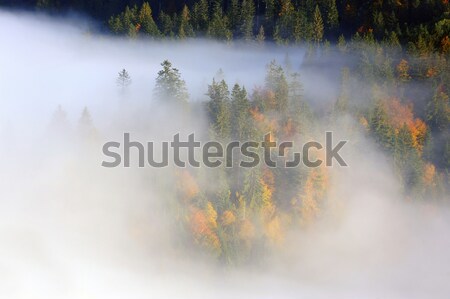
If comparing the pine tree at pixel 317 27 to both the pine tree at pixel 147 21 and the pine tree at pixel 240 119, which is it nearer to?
the pine tree at pixel 240 119

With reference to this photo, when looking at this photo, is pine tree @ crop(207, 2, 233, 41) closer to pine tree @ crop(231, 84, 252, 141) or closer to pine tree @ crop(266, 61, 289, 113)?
pine tree @ crop(266, 61, 289, 113)

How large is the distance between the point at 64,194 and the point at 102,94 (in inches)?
532

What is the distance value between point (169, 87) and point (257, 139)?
9.20m

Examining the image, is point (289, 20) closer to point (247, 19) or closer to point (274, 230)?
point (247, 19)

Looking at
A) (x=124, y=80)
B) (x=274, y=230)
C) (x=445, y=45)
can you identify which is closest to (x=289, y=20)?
(x=445, y=45)

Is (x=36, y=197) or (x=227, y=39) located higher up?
(x=227, y=39)

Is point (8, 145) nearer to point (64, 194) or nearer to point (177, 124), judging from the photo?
point (64, 194)

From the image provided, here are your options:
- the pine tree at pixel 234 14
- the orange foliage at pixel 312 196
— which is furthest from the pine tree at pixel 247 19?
the orange foliage at pixel 312 196

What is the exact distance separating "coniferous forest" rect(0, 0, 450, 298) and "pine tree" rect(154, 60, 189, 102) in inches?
5.6

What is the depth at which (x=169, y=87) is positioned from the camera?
97375mm

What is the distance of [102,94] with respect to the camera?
103 metres

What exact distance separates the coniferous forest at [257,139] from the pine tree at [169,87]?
0.14 metres

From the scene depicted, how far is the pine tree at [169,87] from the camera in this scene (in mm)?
97125

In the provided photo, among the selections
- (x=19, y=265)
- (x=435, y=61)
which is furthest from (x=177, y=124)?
(x=435, y=61)
